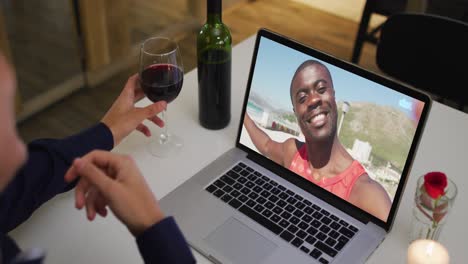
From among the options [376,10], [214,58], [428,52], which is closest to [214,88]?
[214,58]

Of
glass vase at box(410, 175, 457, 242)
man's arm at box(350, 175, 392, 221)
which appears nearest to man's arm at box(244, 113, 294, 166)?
man's arm at box(350, 175, 392, 221)

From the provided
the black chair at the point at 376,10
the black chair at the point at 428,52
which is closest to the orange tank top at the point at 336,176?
the black chair at the point at 428,52

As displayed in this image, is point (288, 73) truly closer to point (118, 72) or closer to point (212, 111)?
point (212, 111)

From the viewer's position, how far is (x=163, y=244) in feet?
2.57

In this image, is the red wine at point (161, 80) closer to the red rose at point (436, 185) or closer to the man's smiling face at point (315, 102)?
the man's smiling face at point (315, 102)

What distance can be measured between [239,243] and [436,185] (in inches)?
14.2

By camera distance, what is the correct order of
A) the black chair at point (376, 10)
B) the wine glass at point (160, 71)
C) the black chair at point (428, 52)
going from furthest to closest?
the black chair at point (376, 10), the black chair at point (428, 52), the wine glass at point (160, 71)

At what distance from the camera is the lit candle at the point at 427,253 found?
88cm

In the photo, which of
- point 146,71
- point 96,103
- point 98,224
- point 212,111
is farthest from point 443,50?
point 96,103

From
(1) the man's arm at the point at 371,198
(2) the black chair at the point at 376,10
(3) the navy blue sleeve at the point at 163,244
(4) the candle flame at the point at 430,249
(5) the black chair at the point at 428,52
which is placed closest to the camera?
(3) the navy blue sleeve at the point at 163,244

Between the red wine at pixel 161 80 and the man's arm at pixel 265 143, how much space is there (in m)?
0.17

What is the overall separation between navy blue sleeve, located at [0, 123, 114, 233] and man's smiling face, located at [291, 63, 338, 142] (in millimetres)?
416

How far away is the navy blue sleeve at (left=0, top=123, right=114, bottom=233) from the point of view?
37.3 inches

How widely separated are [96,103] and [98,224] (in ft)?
5.32
